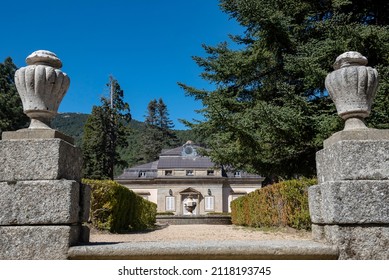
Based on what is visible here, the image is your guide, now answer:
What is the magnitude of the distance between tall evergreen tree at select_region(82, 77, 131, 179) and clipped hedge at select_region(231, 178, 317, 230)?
2292cm

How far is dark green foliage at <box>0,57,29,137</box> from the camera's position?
30.9 m

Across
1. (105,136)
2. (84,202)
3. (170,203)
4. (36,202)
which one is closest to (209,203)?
(170,203)

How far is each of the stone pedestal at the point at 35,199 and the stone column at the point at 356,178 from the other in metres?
2.64

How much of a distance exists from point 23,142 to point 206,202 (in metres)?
31.0

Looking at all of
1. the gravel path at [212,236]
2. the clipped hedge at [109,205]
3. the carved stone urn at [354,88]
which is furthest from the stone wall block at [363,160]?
the clipped hedge at [109,205]

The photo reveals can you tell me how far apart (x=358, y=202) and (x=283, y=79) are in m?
10.9

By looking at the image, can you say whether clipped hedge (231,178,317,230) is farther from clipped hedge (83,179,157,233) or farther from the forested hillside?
the forested hillside

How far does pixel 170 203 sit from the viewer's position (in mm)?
33625

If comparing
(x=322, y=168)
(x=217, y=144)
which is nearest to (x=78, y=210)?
(x=322, y=168)

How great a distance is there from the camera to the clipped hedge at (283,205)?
8.59 meters

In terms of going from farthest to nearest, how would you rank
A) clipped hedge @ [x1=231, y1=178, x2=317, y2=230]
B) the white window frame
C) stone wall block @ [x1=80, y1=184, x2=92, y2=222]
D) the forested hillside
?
the forested hillside → the white window frame → clipped hedge @ [x1=231, y1=178, x2=317, y2=230] → stone wall block @ [x1=80, y1=184, x2=92, y2=222]

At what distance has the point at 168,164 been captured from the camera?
35.0 m

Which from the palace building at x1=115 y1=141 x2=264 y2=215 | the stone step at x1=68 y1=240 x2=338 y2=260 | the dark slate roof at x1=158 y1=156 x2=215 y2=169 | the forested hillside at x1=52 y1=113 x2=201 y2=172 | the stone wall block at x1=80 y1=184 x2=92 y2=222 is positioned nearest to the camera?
the stone step at x1=68 y1=240 x2=338 y2=260

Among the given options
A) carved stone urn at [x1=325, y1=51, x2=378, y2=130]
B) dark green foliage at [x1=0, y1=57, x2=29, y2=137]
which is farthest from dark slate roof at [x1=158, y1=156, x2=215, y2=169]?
carved stone urn at [x1=325, y1=51, x2=378, y2=130]
